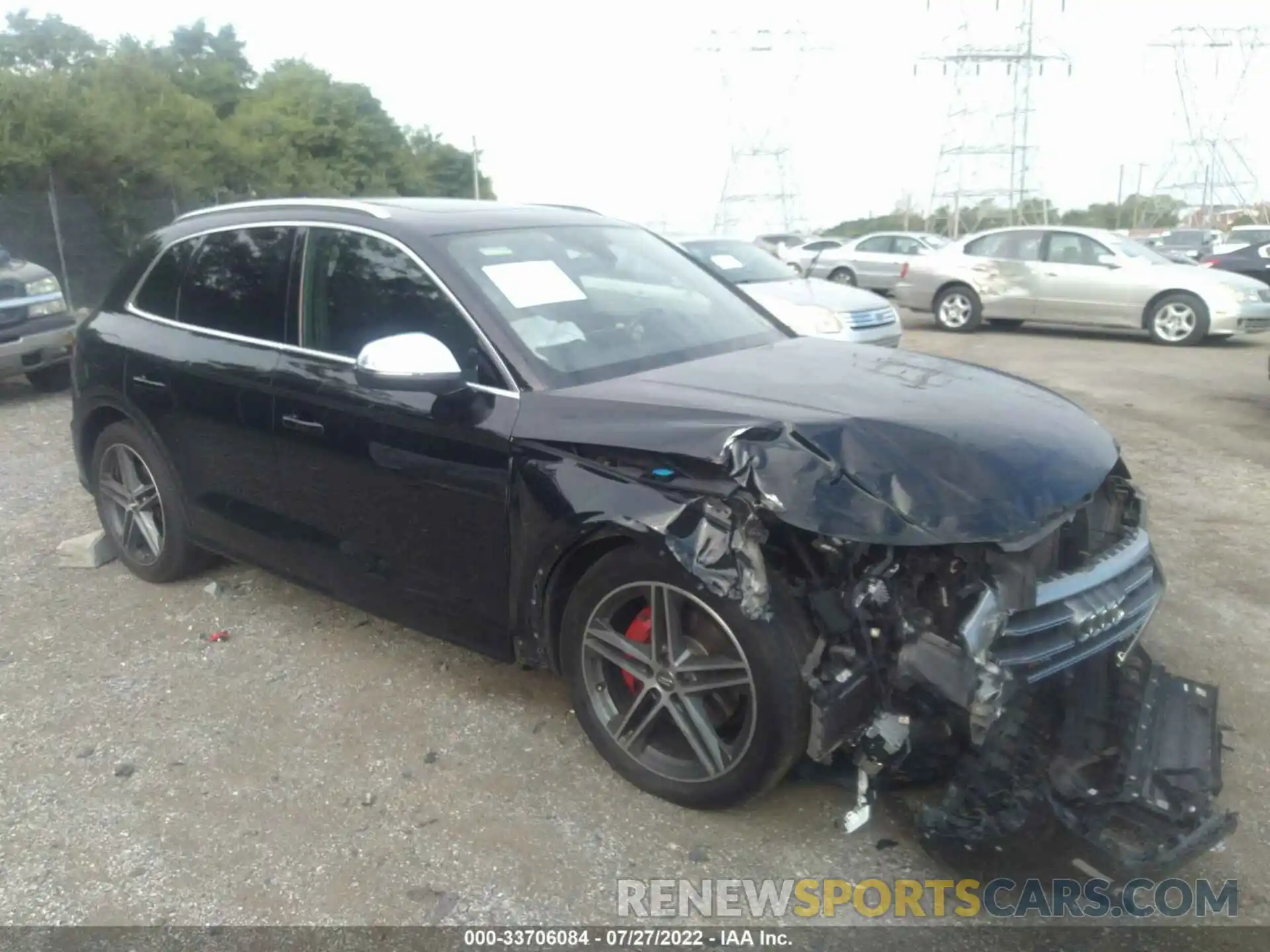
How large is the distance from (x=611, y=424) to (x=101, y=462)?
3.20 m

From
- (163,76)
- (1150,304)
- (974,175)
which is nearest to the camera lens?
(1150,304)

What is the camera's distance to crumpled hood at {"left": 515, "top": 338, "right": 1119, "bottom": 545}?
2889 mm

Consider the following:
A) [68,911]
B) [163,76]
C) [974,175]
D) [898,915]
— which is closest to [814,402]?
[898,915]

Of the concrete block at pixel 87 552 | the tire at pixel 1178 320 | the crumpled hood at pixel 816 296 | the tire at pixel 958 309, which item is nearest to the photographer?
the concrete block at pixel 87 552

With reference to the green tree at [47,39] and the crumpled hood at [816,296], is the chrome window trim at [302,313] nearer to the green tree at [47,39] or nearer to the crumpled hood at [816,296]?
the crumpled hood at [816,296]

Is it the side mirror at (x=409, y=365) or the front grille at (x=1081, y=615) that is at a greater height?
the side mirror at (x=409, y=365)

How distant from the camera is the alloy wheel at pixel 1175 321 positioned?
14.1 meters

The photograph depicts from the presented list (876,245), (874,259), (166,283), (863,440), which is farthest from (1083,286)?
(863,440)

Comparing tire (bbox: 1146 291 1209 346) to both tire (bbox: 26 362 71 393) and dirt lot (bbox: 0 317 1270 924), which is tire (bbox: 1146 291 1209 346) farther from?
tire (bbox: 26 362 71 393)

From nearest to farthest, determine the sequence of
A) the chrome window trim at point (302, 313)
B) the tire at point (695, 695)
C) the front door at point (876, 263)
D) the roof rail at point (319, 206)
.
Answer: the tire at point (695, 695)
the chrome window trim at point (302, 313)
the roof rail at point (319, 206)
the front door at point (876, 263)

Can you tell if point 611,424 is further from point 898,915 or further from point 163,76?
point 163,76

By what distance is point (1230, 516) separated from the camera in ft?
20.1

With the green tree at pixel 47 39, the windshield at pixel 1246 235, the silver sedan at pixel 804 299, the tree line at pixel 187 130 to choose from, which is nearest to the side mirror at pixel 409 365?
the silver sedan at pixel 804 299

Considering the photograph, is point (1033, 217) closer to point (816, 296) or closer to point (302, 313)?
point (816, 296)
